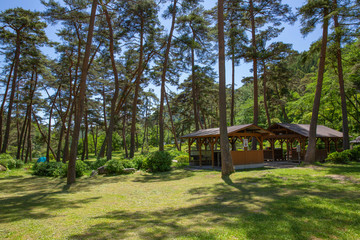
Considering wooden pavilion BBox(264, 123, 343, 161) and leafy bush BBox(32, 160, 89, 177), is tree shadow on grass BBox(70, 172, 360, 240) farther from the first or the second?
wooden pavilion BBox(264, 123, 343, 161)

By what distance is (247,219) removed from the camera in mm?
4695

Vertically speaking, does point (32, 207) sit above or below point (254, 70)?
below

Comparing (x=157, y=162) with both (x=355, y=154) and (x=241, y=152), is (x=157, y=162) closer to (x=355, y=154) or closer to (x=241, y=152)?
(x=241, y=152)

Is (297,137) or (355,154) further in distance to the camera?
(297,137)

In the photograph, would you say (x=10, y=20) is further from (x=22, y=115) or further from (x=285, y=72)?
(x=285, y=72)

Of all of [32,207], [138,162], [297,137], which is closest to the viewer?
[32,207]

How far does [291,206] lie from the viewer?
549 centimetres

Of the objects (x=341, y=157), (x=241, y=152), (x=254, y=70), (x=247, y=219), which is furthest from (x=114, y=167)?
(x=341, y=157)

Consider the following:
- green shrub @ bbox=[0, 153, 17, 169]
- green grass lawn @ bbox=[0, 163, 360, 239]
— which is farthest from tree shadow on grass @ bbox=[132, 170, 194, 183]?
green shrub @ bbox=[0, 153, 17, 169]

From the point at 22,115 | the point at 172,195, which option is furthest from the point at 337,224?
the point at 22,115

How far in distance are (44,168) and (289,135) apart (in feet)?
59.3


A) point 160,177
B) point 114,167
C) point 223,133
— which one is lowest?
point 160,177

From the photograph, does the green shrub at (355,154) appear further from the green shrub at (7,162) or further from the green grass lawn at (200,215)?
the green shrub at (7,162)

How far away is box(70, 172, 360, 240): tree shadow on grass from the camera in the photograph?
396 cm
